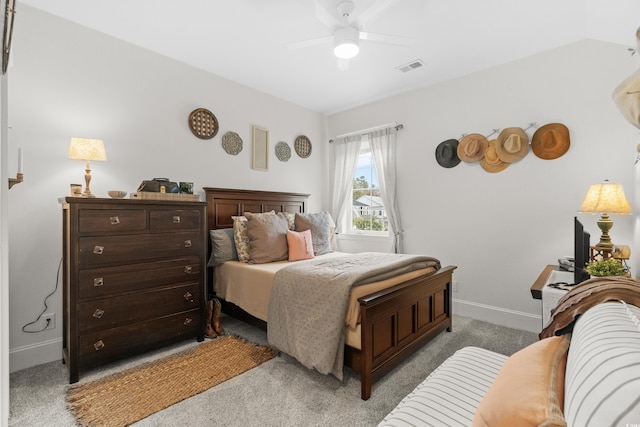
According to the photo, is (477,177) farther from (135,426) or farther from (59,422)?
(59,422)

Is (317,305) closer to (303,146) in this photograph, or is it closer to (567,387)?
(567,387)

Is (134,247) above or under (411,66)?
under

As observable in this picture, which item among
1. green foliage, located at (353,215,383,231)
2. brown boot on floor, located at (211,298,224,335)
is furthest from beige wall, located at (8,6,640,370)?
brown boot on floor, located at (211,298,224,335)

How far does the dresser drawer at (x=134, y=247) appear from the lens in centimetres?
211

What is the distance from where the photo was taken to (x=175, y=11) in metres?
2.38

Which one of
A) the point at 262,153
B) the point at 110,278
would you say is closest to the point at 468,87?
the point at 262,153


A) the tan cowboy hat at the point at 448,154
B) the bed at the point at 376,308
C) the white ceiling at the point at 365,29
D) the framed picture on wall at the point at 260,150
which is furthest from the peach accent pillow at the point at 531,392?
the framed picture on wall at the point at 260,150

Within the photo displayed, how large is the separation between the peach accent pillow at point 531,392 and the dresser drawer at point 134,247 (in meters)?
2.41

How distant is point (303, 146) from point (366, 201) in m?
1.25

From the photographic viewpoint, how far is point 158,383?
204 cm

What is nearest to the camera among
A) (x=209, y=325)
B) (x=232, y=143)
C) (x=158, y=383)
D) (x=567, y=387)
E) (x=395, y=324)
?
(x=567, y=387)

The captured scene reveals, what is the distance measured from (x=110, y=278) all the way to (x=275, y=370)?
1.39 m

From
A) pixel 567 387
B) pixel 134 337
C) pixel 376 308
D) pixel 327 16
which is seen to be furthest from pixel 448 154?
pixel 134 337

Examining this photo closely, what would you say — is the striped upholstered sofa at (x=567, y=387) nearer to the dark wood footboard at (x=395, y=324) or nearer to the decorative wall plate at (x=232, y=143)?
the dark wood footboard at (x=395, y=324)
